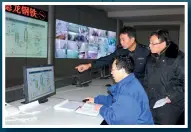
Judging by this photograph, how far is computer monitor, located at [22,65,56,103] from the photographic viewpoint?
1.67 meters

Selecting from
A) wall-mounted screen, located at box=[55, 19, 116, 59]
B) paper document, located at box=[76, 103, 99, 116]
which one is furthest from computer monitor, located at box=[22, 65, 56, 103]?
wall-mounted screen, located at box=[55, 19, 116, 59]

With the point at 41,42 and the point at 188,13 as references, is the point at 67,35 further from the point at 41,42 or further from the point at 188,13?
the point at 188,13

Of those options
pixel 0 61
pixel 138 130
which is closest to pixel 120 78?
pixel 138 130

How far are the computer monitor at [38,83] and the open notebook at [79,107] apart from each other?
0.19 metres

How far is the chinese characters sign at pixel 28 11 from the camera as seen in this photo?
7.20 feet

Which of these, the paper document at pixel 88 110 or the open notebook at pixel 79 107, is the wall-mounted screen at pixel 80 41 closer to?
the open notebook at pixel 79 107

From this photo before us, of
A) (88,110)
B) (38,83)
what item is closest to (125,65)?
(88,110)

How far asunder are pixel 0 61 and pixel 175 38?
6.42 meters

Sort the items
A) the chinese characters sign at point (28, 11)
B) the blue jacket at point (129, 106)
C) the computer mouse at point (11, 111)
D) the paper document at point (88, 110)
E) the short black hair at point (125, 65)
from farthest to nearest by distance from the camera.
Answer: the chinese characters sign at point (28, 11) < the paper document at point (88, 110) < the computer mouse at point (11, 111) < the short black hair at point (125, 65) < the blue jacket at point (129, 106)

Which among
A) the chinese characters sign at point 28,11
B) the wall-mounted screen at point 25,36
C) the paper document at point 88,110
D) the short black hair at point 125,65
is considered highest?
the chinese characters sign at point 28,11

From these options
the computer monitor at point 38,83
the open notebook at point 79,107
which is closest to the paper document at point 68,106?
the open notebook at point 79,107

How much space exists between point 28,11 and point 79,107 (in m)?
1.28

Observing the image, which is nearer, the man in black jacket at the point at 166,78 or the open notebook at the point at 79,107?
the open notebook at the point at 79,107

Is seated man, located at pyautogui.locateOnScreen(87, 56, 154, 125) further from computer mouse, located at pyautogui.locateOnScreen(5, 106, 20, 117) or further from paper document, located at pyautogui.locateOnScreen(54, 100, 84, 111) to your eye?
computer mouse, located at pyautogui.locateOnScreen(5, 106, 20, 117)
